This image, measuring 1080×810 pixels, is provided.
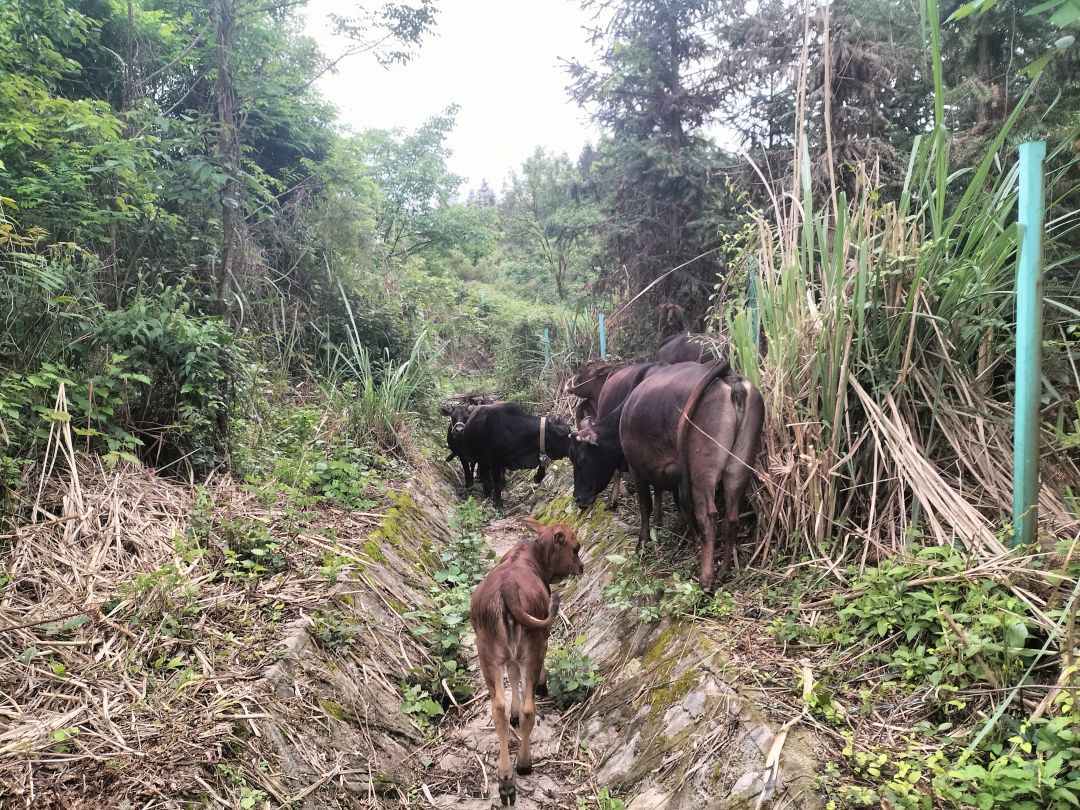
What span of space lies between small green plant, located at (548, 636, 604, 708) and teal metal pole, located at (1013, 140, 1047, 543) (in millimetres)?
2405

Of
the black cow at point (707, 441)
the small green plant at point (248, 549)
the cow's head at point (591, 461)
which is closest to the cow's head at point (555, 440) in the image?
the cow's head at point (591, 461)

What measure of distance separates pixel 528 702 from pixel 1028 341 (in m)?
2.88

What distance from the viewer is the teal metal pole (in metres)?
2.86

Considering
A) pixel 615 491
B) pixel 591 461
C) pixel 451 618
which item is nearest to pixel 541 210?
pixel 615 491

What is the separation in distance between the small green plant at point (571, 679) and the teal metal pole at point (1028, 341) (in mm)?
2405

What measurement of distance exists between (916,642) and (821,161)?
624cm

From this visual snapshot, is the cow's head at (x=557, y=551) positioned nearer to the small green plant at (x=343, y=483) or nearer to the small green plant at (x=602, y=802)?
the small green plant at (x=602, y=802)

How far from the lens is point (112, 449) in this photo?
4293 mm

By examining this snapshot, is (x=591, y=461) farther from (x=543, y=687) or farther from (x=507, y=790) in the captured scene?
(x=507, y=790)

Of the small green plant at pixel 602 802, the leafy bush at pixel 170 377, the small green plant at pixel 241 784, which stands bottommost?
the small green plant at pixel 602 802

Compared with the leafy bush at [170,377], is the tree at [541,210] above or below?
above

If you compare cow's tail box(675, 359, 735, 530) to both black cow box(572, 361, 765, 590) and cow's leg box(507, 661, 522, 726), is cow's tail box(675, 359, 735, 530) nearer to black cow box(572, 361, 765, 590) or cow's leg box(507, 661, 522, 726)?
black cow box(572, 361, 765, 590)

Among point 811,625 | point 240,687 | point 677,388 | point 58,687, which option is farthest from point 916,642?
point 58,687

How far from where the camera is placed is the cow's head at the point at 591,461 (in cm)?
609
